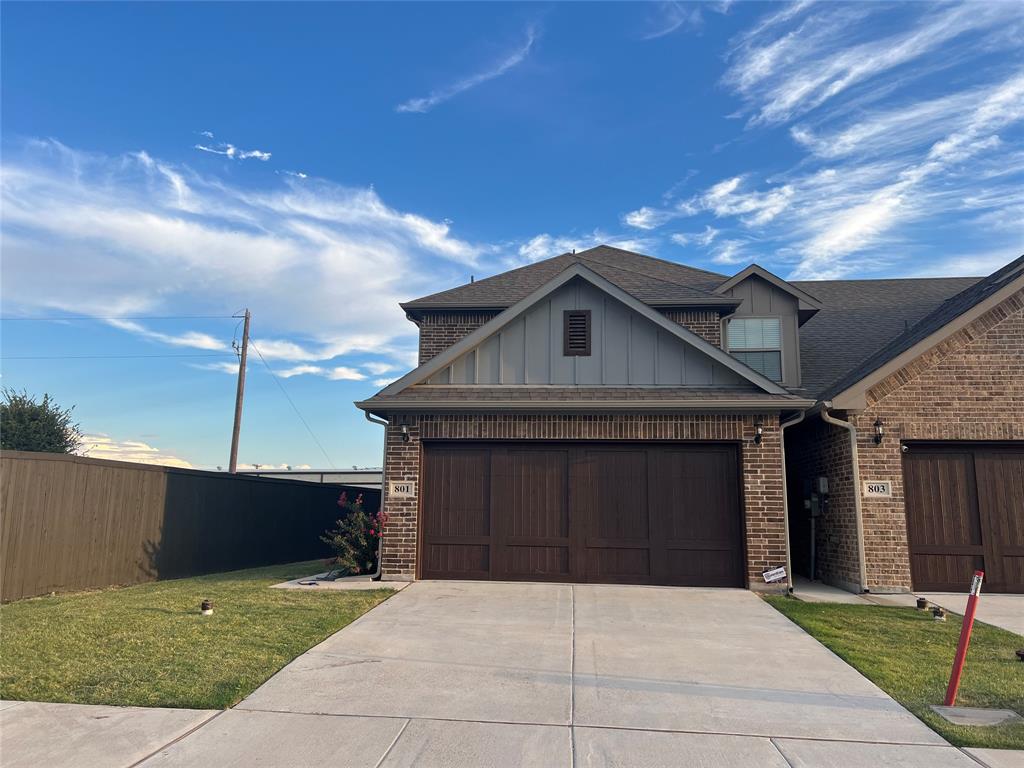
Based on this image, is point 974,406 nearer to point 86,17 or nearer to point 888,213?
point 888,213

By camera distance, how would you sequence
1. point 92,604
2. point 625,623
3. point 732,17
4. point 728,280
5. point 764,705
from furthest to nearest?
point 728,280
point 732,17
point 92,604
point 625,623
point 764,705

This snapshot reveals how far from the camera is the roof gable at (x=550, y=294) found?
10.7 m

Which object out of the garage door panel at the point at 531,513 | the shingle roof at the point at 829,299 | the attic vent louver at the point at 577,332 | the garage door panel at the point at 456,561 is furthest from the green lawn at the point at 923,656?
the attic vent louver at the point at 577,332

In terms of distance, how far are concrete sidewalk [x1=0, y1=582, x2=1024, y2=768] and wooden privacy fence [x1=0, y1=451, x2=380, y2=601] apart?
17.5 feet

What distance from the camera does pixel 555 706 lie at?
5.07 meters

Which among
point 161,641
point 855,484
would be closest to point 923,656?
point 855,484

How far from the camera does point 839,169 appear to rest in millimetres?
14961

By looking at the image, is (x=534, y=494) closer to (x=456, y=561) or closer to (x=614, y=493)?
(x=614, y=493)

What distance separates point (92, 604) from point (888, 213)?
1757 centimetres

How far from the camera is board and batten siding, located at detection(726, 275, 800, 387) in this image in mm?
13633

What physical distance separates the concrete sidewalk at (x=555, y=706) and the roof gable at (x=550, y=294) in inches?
164

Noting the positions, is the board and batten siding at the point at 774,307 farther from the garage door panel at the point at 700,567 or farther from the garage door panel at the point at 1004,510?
the garage door panel at the point at 700,567

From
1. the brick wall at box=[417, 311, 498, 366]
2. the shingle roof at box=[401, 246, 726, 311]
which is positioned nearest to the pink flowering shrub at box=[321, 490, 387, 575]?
the brick wall at box=[417, 311, 498, 366]

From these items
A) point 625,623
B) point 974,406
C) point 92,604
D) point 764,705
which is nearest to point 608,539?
point 625,623
